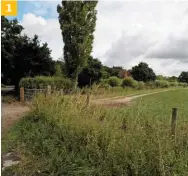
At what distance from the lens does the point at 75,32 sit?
2373 cm

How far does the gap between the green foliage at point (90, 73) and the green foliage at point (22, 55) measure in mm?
5509

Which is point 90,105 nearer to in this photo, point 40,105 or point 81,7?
point 40,105

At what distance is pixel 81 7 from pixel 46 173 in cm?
2123

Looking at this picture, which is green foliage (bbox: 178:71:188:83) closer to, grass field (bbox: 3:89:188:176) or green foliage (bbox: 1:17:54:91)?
green foliage (bbox: 1:17:54:91)

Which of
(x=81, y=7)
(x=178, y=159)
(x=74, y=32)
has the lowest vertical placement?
(x=178, y=159)

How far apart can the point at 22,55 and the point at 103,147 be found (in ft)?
65.2

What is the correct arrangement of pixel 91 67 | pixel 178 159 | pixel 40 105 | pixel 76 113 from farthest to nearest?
pixel 91 67 < pixel 40 105 < pixel 76 113 < pixel 178 159

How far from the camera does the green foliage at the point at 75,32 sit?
77.5 ft

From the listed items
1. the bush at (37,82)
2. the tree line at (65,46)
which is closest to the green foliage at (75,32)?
the tree line at (65,46)

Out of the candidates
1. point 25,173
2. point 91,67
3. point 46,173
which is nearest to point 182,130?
point 46,173

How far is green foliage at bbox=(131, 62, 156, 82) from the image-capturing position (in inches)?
2196

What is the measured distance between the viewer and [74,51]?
23.7m

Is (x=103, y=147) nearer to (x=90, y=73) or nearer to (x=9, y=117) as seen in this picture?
(x=9, y=117)

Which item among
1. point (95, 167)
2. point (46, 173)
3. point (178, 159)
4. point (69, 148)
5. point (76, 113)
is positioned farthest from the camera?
point (76, 113)
